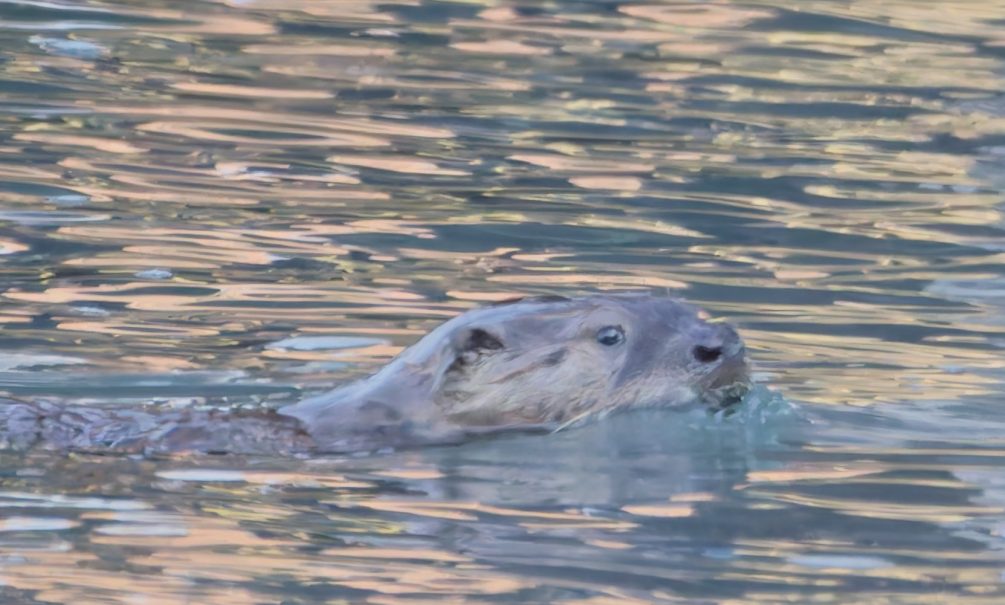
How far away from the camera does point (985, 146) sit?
1324cm

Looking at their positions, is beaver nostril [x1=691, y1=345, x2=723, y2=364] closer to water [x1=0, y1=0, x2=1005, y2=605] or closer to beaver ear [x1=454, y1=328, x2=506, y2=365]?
water [x1=0, y1=0, x2=1005, y2=605]

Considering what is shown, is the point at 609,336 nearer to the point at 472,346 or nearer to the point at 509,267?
the point at 472,346

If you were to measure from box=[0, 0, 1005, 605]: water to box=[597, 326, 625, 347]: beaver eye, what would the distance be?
271 millimetres

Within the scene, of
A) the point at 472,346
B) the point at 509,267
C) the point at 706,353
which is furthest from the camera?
the point at 509,267

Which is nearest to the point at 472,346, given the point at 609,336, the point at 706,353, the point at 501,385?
the point at 501,385

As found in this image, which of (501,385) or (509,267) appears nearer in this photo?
(501,385)

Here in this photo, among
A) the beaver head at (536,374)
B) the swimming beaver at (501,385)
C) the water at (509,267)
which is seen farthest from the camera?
the beaver head at (536,374)

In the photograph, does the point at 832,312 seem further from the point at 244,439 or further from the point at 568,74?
the point at 568,74

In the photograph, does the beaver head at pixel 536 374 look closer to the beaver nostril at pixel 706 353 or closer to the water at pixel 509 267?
the beaver nostril at pixel 706 353

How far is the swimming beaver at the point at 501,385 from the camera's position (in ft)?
23.4

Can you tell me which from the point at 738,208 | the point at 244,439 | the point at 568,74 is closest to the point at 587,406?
the point at 244,439

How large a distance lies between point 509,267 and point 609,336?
258 centimetres

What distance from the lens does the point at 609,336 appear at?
7406 millimetres

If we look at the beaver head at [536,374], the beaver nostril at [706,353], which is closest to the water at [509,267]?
the beaver head at [536,374]
